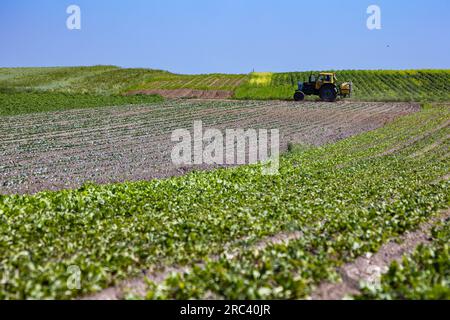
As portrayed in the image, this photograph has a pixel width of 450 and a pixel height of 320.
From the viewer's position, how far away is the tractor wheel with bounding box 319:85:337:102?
144 feet

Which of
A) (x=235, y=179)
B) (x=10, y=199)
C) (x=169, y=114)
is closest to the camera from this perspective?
(x=10, y=199)

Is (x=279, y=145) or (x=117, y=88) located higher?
(x=117, y=88)

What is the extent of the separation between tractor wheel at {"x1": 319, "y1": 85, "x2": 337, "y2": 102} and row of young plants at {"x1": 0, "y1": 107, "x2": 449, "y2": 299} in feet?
93.7

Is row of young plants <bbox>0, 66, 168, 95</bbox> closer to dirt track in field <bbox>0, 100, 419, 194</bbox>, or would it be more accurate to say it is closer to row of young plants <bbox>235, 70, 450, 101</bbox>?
row of young plants <bbox>235, 70, 450, 101</bbox>

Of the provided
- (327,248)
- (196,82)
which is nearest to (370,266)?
(327,248)

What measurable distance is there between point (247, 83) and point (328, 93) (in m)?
18.4

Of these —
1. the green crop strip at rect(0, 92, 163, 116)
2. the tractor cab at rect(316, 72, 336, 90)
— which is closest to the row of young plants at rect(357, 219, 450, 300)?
the green crop strip at rect(0, 92, 163, 116)

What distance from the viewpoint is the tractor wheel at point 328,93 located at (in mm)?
44031

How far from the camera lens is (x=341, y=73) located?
2630 inches

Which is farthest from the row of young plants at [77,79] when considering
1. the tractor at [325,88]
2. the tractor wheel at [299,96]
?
the tractor at [325,88]
